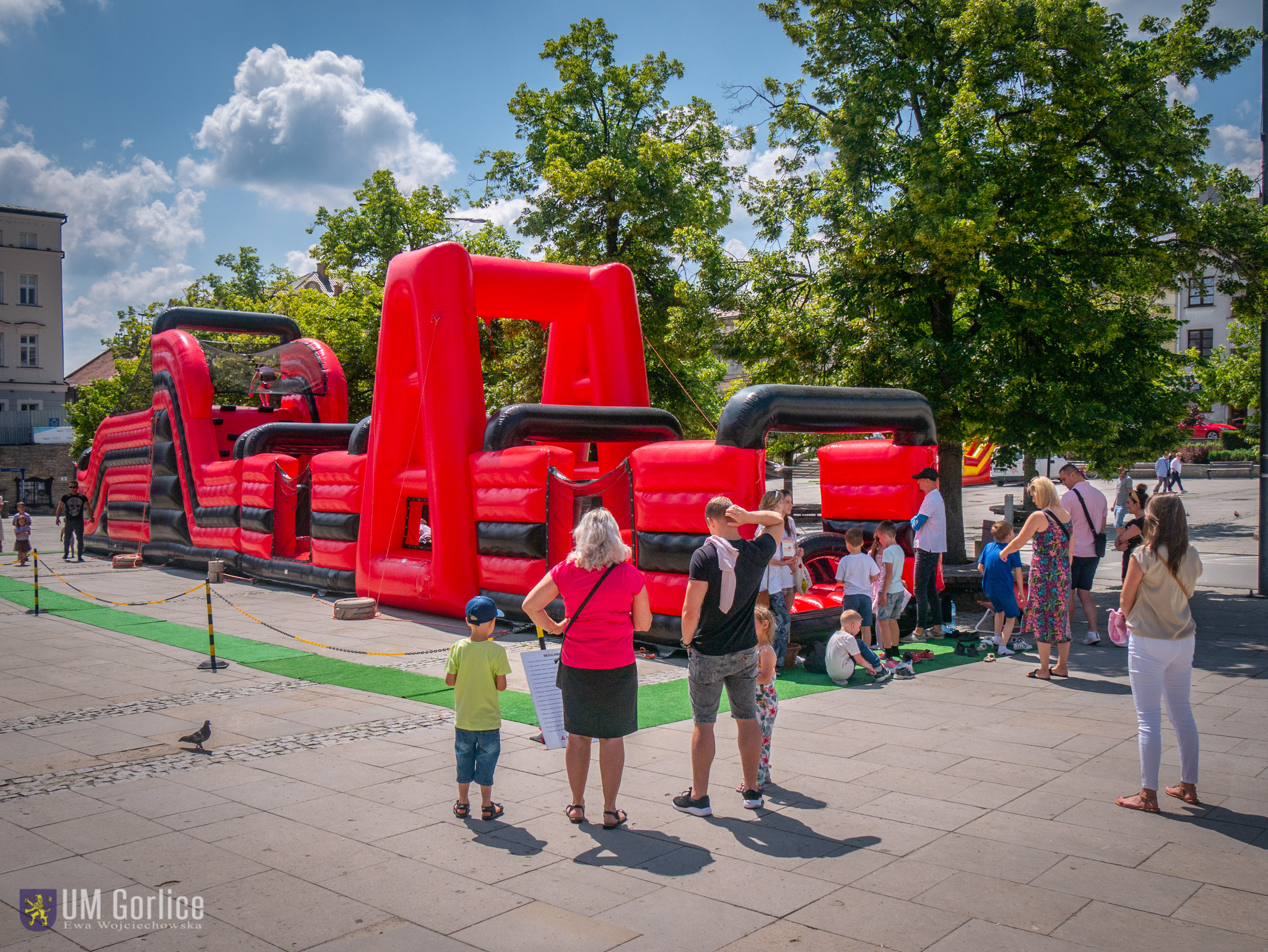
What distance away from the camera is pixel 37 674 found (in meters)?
9.80

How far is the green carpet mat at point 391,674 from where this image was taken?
824 cm

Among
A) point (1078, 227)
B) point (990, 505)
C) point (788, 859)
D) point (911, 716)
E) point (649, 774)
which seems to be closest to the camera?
point (788, 859)

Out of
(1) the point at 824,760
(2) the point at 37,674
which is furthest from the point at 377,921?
(2) the point at 37,674

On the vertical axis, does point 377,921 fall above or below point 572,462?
below

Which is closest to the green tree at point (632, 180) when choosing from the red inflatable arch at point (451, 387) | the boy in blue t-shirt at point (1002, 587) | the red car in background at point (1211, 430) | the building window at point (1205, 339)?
the red inflatable arch at point (451, 387)

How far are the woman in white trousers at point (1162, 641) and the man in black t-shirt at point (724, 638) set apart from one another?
209 cm

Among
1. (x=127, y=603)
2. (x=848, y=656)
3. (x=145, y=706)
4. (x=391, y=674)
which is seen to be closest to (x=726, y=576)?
(x=848, y=656)

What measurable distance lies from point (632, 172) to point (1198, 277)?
1225 centimetres

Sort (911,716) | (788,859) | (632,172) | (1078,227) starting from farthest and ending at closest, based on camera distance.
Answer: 1. (632,172)
2. (1078,227)
3. (911,716)
4. (788,859)

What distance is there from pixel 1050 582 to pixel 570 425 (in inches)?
239

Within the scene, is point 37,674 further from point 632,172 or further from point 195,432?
point 632,172

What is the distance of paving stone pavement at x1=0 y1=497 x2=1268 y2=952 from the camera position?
4109 mm

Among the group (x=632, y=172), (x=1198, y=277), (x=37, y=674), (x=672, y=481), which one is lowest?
(x=37, y=674)

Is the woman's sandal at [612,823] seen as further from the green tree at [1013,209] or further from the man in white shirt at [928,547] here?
the green tree at [1013,209]
